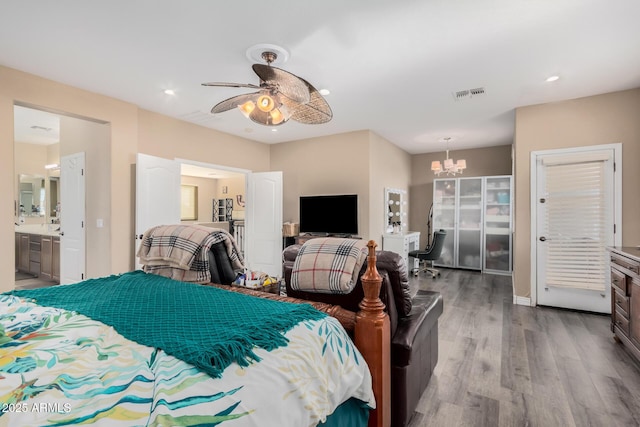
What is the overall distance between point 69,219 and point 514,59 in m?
5.85

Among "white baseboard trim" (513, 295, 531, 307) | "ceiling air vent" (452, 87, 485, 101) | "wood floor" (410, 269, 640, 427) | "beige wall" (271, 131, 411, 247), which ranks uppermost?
"ceiling air vent" (452, 87, 485, 101)

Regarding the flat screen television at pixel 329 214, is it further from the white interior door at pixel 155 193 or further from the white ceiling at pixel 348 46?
the white interior door at pixel 155 193

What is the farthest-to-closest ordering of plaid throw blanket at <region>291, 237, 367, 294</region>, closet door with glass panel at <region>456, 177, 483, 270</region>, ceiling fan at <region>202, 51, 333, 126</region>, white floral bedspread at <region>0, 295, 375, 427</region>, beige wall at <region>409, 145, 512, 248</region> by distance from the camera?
1. beige wall at <region>409, 145, 512, 248</region>
2. closet door with glass panel at <region>456, 177, 483, 270</region>
3. ceiling fan at <region>202, 51, 333, 126</region>
4. plaid throw blanket at <region>291, 237, 367, 294</region>
5. white floral bedspread at <region>0, 295, 375, 427</region>

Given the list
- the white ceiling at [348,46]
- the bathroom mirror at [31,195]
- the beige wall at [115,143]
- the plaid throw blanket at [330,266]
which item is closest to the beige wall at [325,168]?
the beige wall at [115,143]

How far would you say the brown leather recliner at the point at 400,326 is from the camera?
5.72ft

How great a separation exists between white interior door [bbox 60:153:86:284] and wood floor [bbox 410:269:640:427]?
4.65 m

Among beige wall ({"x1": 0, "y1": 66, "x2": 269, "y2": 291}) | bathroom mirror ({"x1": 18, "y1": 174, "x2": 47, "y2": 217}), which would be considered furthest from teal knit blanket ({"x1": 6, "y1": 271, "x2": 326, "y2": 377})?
bathroom mirror ({"x1": 18, "y1": 174, "x2": 47, "y2": 217})

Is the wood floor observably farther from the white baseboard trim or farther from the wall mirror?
the wall mirror

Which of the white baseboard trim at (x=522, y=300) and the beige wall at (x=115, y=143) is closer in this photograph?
the beige wall at (x=115, y=143)

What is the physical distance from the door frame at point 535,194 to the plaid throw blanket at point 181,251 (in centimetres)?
382

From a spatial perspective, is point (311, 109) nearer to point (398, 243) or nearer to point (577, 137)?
point (577, 137)

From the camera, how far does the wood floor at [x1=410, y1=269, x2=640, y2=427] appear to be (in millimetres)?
1913

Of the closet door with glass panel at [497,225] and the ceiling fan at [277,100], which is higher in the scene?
the ceiling fan at [277,100]

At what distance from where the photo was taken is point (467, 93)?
3727 millimetres
